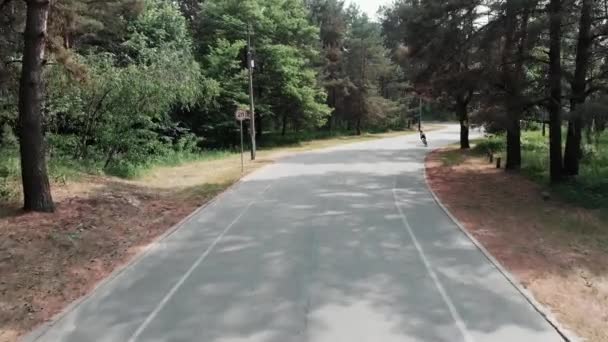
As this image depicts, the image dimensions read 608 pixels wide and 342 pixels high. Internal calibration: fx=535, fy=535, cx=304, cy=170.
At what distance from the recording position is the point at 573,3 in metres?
14.9

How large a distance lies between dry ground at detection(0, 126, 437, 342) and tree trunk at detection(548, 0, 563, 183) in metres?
11.2

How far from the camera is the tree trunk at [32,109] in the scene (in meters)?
11.6

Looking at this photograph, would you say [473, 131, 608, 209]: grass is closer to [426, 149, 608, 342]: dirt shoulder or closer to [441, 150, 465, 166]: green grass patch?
[426, 149, 608, 342]: dirt shoulder

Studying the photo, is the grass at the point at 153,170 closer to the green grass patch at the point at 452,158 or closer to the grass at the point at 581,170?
the green grass patch at the point at 452,158

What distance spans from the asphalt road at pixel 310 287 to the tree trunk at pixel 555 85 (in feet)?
19.9

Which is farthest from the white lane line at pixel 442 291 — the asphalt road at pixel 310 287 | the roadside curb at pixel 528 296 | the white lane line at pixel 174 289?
the white lane line at pixel 174 289

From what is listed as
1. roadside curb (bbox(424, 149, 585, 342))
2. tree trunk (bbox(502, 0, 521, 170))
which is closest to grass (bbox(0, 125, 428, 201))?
roadside curb (bbox(424, 149, 585, 342))

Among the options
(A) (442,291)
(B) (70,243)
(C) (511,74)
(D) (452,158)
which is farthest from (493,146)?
(B) (70,243)

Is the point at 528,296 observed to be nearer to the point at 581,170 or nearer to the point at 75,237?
the point at 75,237

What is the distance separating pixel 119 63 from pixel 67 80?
1148 centimetres

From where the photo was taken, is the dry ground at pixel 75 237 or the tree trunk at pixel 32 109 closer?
the dry ground at pixel 75 237

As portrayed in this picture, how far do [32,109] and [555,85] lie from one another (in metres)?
14.6

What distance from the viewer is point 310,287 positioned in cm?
799

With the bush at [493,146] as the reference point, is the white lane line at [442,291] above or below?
below
